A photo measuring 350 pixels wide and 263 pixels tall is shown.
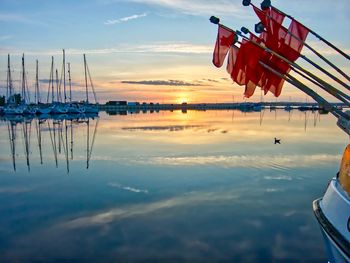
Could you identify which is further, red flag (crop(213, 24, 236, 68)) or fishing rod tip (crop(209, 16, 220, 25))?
red flag (crop(213, 24, 236, 68))

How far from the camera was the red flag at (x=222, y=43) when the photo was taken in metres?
9.55

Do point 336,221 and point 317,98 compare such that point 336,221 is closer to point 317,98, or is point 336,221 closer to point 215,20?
point 317,98

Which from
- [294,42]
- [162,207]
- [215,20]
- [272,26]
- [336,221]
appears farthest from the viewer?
[162,207]

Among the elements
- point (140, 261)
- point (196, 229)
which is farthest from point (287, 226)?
point (140, 261)

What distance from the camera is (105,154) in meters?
27.3

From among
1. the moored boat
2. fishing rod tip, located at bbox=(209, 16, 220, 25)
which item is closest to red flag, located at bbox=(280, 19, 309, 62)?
fishing rod tip, located at bbox=(209, 16, 220, 25)

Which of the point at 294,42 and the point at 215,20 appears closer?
the point at 215,20

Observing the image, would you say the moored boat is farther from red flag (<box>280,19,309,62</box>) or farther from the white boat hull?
red flag (<box>280,19,309,62</box>)

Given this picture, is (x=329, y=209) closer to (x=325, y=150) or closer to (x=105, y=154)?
(x=105, y=154)

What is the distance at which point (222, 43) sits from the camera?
31.8 ft

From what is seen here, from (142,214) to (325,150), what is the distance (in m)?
20.3

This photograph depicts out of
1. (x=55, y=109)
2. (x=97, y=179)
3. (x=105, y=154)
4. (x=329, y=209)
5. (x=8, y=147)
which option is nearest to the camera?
(x=329, y=209)

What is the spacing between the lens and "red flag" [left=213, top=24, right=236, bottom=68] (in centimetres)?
955

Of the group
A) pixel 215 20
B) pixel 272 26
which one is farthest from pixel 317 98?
pixel 215 20
